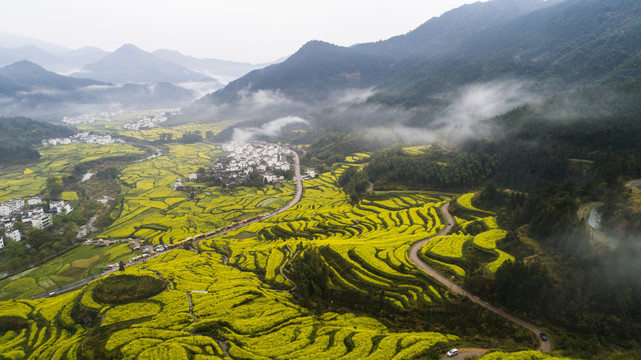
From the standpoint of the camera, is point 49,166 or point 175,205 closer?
point 175,205

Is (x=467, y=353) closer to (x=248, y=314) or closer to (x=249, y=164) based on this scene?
(x=248, y=314)

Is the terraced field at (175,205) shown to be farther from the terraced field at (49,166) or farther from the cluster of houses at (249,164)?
the terraced field at (49,166)

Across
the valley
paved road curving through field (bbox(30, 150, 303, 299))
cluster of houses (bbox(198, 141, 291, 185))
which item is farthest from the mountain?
paved road curving through field (bbox(30, 150, 303, 299))

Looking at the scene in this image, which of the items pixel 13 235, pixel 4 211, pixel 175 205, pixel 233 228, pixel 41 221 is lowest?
pixel 233 228

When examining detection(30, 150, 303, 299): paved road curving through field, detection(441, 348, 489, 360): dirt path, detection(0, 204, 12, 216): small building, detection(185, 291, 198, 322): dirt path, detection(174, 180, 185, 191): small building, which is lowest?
detection(30, 150, 303, 299): paved road curving through field

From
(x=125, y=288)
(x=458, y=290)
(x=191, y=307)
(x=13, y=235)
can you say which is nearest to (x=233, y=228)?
(x=125, y=288)

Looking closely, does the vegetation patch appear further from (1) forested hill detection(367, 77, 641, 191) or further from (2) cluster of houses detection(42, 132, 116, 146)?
(2) cluster of houses detection(42, 132, 116, 146)
